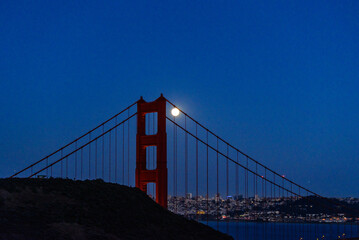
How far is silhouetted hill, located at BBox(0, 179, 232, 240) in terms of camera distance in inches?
941

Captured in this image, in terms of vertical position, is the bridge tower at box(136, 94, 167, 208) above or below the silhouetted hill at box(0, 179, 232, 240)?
above

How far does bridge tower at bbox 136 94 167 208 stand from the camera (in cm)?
3950

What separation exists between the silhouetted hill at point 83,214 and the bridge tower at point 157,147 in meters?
1.18

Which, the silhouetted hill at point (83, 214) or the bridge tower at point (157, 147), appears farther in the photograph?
the bridge tower at point (157, 147)

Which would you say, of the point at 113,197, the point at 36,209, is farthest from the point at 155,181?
the point at 36,209

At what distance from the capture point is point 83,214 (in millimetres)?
29188

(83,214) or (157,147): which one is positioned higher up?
(157,147)

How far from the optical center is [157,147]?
132 feet

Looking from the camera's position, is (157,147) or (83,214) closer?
(83,214)

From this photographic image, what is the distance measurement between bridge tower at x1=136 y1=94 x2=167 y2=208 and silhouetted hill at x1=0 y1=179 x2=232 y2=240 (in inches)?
46.6

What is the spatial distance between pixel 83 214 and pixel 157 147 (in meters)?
12.3

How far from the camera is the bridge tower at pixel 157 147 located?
39.5 meters

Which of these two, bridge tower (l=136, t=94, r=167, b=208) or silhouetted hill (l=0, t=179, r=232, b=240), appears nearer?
silhouetted hill (l=0, t=179, r=232, b=240)

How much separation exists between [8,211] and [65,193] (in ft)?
23.1
